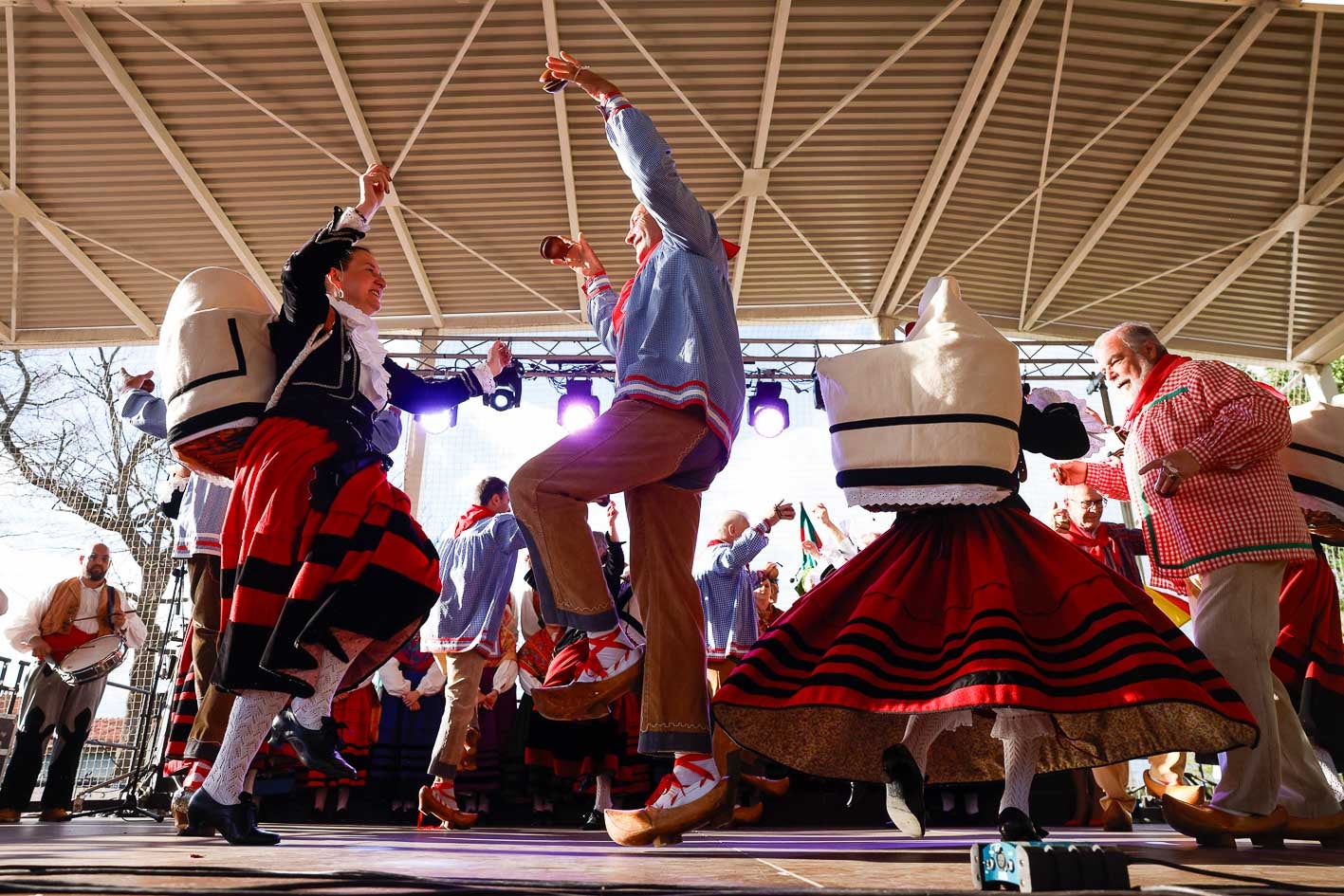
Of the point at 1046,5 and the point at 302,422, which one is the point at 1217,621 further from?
the point at 1046,5

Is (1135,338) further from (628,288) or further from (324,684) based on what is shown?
(324,684)

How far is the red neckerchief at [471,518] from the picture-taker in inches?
195

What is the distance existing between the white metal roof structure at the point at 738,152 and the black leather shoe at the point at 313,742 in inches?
207

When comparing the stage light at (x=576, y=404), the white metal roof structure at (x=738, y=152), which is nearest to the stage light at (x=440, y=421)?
the stage light at (x=576, y=404)

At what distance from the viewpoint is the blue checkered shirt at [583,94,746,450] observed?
2.31 meters

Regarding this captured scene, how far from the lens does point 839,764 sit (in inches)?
91.3

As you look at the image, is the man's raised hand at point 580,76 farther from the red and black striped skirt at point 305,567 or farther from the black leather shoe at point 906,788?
the black leather shoe at point 906,788

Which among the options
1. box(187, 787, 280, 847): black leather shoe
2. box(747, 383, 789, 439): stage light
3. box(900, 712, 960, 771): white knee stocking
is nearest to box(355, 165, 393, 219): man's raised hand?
box(187, 787, 280, 847): black leather shoe

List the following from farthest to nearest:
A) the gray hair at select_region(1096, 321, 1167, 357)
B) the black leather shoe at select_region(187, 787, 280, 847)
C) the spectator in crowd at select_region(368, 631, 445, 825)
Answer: the spectator in crowd at select_region(368, 631, 445, 825) < the gray hair at select_region(1096, 321, 1167, 357) < the black leather shoe at select_region(187, 787, 280, 847)

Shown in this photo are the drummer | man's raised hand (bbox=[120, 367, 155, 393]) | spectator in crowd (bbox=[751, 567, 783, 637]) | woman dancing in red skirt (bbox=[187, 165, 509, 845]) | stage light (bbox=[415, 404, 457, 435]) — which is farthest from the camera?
stage light (bbox=[415, 404, 457, 435])

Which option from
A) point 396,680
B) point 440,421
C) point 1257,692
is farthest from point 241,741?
point 440,421

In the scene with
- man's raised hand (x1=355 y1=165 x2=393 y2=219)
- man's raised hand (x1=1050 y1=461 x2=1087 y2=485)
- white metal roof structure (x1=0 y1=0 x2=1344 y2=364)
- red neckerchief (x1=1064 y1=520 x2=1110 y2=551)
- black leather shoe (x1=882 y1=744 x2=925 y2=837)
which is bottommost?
black leather shoe (x1=882 y1=744 x2=925 y2=837)

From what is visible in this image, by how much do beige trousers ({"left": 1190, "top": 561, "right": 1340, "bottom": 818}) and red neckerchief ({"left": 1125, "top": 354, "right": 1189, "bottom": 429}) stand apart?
0.53 metres

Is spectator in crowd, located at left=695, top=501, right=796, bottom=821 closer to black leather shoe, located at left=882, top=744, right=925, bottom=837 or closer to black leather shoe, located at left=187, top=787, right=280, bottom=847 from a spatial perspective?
black leather shoe, located at left=882, top=744, right=925, bottom=837
